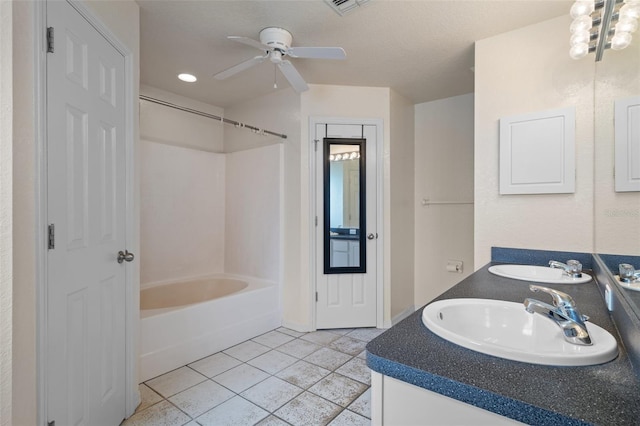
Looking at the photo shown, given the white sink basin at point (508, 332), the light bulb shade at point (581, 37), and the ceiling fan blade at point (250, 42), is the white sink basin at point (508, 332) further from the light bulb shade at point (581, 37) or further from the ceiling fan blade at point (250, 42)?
the ceiling fan blade at point (250, 42)

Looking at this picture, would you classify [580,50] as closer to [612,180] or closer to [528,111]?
[528,111]

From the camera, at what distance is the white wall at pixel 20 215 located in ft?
3.37

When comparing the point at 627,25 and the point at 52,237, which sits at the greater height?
the point at 627,25

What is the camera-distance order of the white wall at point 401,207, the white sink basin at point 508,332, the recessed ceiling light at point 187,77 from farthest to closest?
the white wall at point 401,207 < the recessed ceiling light at point 187,77 < the white sink basin at point 508,332

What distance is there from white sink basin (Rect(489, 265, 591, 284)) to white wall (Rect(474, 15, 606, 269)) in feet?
1.18

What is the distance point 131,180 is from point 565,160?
8.29 feet

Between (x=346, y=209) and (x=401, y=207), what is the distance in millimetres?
655

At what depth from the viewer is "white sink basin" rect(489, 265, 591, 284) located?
1.44m

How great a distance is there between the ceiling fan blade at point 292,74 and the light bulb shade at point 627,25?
5.54 ft

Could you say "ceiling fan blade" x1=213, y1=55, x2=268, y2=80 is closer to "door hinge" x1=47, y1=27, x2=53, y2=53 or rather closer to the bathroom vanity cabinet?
"door hinge" x1=47, y1=27, x2=53, y2=53

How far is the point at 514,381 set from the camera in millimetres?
620

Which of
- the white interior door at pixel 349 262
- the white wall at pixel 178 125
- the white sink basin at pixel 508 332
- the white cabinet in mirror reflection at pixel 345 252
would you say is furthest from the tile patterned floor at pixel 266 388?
the white wall at pixel 178 125

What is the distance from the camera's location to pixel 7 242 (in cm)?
104

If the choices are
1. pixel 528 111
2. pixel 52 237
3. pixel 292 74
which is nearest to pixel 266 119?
pixel 292 74
